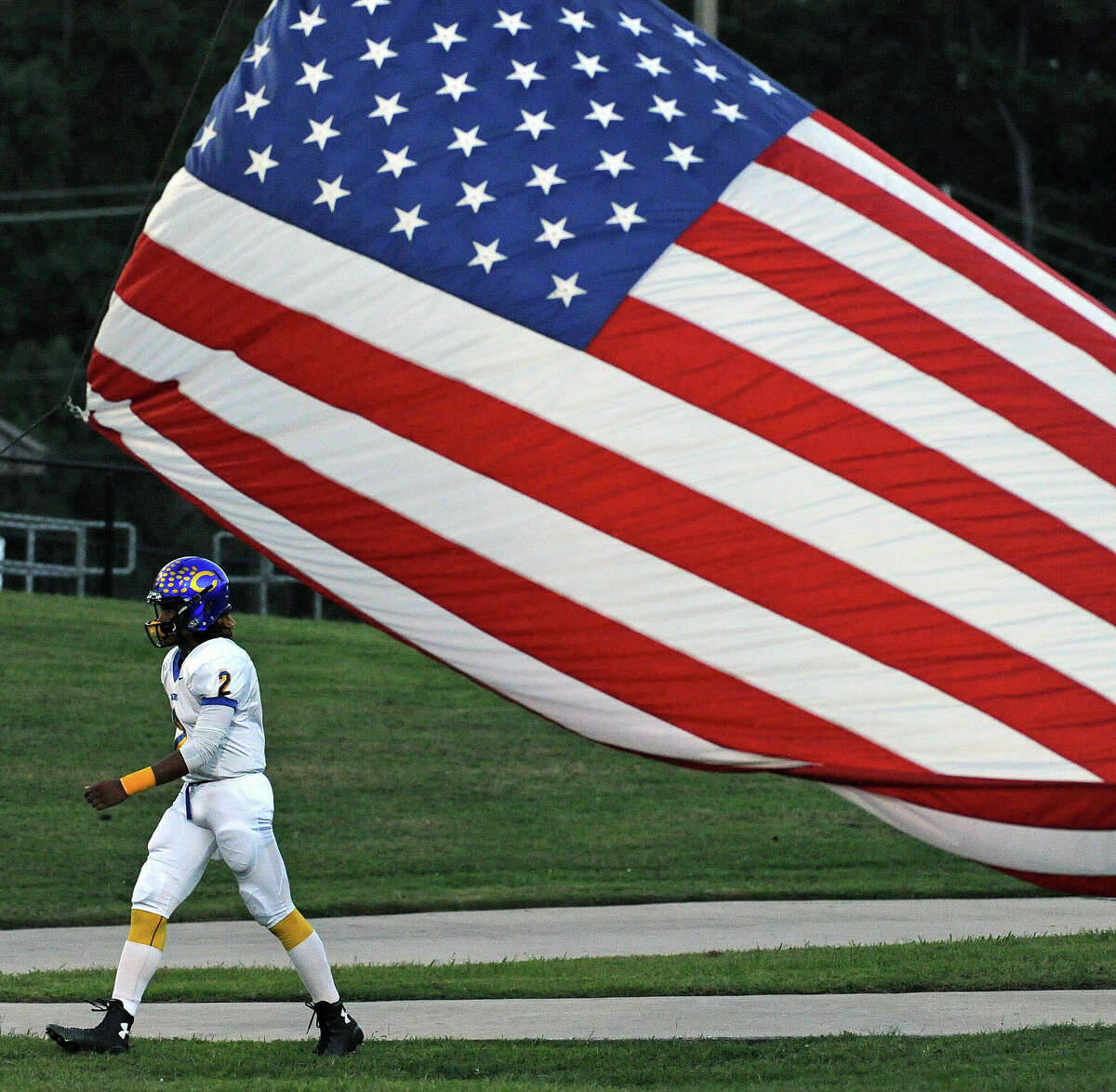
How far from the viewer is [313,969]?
25.2 feet

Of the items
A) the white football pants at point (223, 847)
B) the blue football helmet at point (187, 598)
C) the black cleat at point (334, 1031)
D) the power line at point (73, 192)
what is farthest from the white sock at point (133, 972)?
the power line at point (73, 192)

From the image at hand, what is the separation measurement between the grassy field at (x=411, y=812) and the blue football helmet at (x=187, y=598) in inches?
167

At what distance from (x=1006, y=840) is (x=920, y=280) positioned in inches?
79.6

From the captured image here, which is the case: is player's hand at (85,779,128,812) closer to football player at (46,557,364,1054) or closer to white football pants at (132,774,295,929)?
football player at (46,557,364,1054)

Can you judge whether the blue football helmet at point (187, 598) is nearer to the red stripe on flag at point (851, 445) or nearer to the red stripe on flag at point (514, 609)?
the red stripe on flag at point (514, 609)

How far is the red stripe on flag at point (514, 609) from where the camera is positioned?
267 inches

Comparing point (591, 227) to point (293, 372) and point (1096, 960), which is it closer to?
point (293, 372)

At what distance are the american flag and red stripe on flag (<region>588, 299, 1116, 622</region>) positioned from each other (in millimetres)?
11

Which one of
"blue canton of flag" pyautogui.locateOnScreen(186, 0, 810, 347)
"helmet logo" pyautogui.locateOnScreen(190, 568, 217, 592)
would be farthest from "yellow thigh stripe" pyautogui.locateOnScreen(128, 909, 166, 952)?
"blue canton of flag" pyautogui.locateOnScreen(186, 0, 810, 347)

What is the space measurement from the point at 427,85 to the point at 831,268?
1510mm

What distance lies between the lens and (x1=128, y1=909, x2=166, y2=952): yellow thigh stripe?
7.52 m

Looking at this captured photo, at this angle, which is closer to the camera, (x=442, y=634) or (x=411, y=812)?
(x=442, y=634)

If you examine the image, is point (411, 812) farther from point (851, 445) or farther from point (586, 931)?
point (851, 445)

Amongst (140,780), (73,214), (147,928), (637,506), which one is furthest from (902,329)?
(73,214)
